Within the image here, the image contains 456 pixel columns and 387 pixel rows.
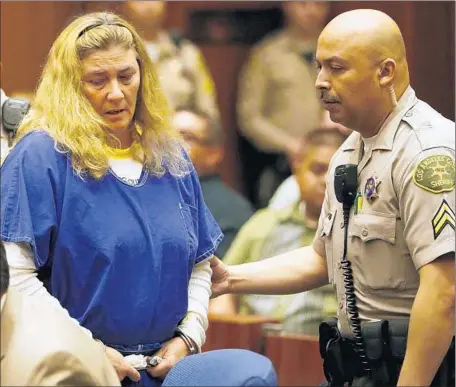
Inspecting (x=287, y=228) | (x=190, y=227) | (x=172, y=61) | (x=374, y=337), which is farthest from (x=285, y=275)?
(x=172, y=61)

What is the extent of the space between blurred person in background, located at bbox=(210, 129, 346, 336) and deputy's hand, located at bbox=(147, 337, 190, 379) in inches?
58.9

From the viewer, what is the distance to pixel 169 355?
119 inches

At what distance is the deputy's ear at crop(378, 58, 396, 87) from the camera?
294 cm

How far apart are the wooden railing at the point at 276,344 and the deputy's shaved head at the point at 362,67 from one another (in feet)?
4.25

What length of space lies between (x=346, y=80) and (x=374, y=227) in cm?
37

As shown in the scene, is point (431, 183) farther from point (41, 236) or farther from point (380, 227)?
point (41, 236)

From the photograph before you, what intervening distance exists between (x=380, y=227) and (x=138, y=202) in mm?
598

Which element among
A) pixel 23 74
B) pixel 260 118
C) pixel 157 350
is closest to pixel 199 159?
pixel 260 118

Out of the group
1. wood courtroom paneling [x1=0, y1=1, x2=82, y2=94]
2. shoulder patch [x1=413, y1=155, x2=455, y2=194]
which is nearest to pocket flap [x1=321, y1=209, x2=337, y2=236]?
shoulder patch [x1=413, y1=155, x2=455, y2=194]

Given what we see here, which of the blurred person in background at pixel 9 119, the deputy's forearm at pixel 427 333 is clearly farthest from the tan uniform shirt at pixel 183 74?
the deputy's forearm at pixel 427 333

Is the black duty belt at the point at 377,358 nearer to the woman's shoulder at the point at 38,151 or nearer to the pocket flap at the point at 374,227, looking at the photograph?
the pocket flap at the point at 374,227

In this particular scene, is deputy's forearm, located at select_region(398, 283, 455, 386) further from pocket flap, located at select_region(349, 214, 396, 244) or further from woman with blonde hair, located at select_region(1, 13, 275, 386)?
woman with blonde hair, located at select_region(1, 13, 275, 386)

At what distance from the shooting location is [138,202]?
2.98 metres

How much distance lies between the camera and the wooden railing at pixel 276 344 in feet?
13.4
